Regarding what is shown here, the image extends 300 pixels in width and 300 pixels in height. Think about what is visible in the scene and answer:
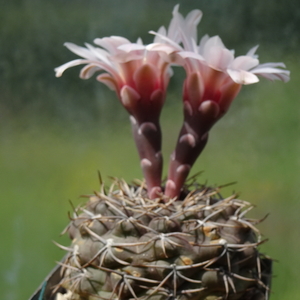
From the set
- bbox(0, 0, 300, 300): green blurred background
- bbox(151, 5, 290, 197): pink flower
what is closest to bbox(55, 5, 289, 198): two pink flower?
bbox(151, 5, 290, 197): pink flower

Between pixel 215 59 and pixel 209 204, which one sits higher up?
pixel 215 59

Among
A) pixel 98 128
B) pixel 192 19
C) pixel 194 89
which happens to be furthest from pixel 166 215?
pixel 98 128

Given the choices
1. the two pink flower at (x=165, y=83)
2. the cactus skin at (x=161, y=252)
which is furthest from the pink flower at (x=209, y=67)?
the cactus skin at (x=161, y=252)

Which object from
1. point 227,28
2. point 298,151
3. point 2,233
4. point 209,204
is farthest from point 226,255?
point 2,233

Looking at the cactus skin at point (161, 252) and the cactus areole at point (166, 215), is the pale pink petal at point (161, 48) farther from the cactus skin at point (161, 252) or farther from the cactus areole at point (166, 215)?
the cactus skin at point (161, 252)

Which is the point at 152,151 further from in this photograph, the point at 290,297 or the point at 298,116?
the point at 290,297

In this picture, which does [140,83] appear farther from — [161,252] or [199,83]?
[161,252]

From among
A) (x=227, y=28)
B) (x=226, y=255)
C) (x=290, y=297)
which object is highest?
(x=227, y=28)
